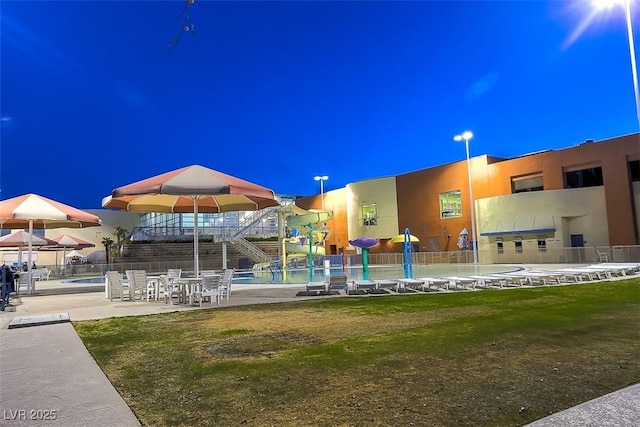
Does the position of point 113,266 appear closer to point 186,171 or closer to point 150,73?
point 186,171

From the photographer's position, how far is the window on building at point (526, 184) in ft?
125

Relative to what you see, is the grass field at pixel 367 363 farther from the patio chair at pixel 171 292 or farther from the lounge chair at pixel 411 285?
the lounge chair at pixel 411 285

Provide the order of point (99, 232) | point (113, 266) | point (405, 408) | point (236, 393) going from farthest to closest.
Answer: point (99, 232) < point (113, 266) < point (236, 393) < point (405, 408)

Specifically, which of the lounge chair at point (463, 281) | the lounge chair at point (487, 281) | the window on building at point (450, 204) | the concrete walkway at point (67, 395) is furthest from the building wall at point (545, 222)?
the concrete walkway at point (67, 395)

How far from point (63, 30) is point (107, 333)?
43936 millimetres

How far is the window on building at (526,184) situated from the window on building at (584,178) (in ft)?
7.23

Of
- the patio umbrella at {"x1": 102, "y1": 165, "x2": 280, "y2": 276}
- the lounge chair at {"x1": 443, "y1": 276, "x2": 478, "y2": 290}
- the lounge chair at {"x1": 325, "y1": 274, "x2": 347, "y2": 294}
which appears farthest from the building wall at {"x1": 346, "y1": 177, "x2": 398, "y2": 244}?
the patio umbrella at {"x1": 102, "y1": 165, "x2": 280, "y2": 276}

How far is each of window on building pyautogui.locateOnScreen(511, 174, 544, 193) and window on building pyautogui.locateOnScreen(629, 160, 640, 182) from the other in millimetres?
6644

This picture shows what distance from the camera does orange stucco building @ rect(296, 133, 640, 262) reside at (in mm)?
32281

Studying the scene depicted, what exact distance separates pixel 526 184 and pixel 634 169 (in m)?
8.21

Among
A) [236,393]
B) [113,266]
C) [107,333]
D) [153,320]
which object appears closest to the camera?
[236,393]

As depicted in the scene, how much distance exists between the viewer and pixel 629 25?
15922mm

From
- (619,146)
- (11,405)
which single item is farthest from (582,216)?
(11,405)

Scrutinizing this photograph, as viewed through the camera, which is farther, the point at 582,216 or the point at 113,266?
the point at 582,216
